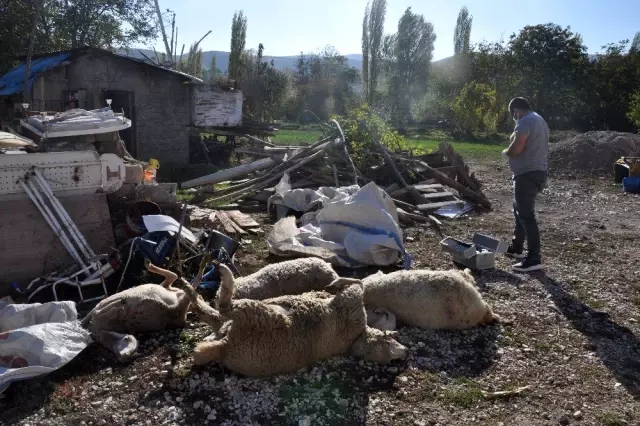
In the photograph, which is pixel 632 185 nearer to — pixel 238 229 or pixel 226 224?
pixel 238 229

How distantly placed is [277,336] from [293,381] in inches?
14.4

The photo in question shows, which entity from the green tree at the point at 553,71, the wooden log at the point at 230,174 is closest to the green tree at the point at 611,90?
the green tree at the point at 553,71

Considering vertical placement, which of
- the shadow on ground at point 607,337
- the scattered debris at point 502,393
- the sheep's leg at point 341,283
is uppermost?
the sheep's leg at point 341,283

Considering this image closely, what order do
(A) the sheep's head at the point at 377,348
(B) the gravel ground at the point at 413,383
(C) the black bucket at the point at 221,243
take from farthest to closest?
(C) the black bucket at the point at 221,243, (A) the sheep's head at the point at 377,348, (B) the gravel ground at the point at 413,383

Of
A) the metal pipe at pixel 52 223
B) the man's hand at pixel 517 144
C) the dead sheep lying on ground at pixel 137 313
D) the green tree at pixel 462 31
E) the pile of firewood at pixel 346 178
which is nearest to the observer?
the dead sheep lying on ground at pixel 137 313

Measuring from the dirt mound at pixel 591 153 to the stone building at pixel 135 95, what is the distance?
1082cm

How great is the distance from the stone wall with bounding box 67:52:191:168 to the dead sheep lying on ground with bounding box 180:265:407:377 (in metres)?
12.3

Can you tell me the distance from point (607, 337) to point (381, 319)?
2166 millimetres

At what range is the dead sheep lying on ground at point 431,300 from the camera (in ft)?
16.7

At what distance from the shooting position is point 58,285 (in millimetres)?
5527

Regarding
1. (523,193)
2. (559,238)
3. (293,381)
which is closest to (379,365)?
(293,381)

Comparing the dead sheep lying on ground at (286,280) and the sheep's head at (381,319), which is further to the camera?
the dead sheep lying on ground at (286,280)

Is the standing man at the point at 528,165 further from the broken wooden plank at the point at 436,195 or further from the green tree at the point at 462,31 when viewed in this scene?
the green tree at the point at 462,31

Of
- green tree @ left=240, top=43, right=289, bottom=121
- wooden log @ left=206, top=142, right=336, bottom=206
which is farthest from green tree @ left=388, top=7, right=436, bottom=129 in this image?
wooden log @ left=206, top=142, right=336, bottom=206
